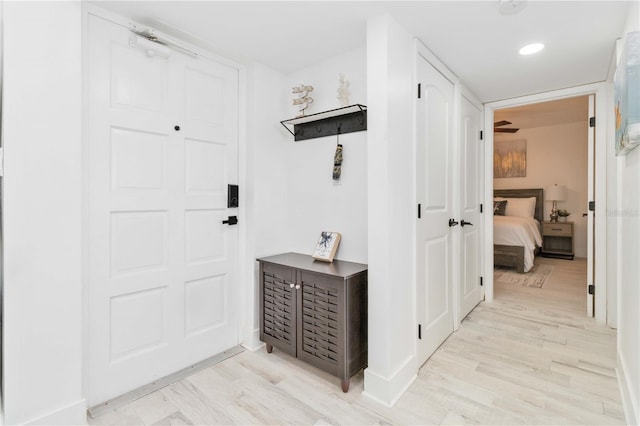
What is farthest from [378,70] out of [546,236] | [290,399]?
[546,236]

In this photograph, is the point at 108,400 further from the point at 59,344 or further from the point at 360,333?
the point at 360,333

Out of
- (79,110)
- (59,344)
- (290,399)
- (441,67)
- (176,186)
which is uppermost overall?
(441,67)

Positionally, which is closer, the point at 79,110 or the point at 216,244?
the point at 79,110

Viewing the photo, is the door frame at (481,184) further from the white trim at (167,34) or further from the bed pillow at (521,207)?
the bed pillow at (521,207)

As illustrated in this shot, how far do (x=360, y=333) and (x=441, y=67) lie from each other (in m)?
Answer: 2.10

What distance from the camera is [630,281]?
1.75m

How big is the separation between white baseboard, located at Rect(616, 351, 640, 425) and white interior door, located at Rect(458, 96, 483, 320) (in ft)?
3.81

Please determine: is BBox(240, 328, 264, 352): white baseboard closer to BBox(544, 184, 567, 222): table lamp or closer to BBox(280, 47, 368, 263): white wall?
BBox(280, 47, 368, 263): white wall

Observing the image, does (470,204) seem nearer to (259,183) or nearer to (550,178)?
(259,183)

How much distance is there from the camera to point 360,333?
207 centimetres

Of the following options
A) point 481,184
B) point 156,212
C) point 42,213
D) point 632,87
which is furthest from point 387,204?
point 481,184

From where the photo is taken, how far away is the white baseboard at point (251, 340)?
252cm

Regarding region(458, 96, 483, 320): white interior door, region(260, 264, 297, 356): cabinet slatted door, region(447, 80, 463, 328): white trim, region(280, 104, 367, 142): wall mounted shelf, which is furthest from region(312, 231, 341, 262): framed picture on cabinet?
region(458, 96, 483, 320): white interior door

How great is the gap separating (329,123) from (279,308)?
144cm
